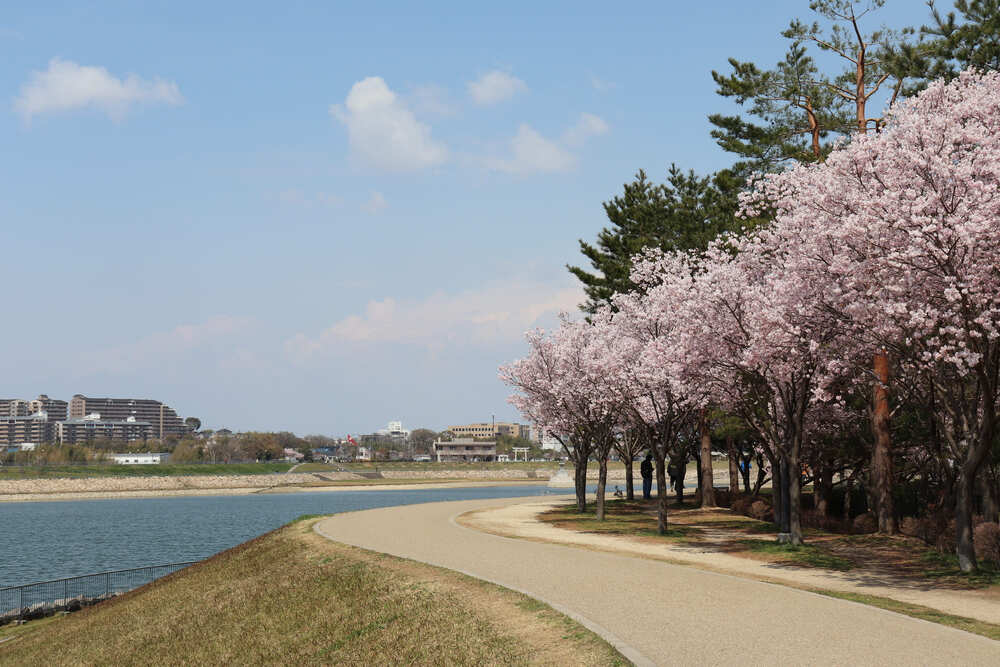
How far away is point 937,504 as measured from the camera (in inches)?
1342

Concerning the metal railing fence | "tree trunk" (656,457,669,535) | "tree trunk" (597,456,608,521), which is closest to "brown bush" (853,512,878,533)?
"tree trunk" (656,457,669,535)

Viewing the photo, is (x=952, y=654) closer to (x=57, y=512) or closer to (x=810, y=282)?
(x=810, y=282)

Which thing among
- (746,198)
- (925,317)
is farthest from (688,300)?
(925,317)

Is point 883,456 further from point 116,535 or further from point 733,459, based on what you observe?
point 116,535

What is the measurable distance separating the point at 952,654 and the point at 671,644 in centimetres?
368

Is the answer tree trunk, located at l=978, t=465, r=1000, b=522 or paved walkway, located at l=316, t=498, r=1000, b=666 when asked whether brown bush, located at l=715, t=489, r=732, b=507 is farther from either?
paved walkway, located at l=316, t=498, r=1000, b=666

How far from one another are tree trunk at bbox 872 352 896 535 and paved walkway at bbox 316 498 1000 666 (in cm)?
1098

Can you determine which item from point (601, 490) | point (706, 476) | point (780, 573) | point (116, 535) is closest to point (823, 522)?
point (601, 490)

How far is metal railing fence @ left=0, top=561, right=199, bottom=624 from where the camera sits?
30.2 metres

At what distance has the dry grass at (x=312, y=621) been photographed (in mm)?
14188

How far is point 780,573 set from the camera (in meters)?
21.2

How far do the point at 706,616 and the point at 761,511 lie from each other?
26.2 m

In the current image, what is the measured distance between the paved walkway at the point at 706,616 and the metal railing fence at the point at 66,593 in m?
14.5

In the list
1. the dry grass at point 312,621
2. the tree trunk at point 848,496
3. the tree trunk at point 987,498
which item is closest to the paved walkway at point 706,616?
the dry grass at point 312,621
